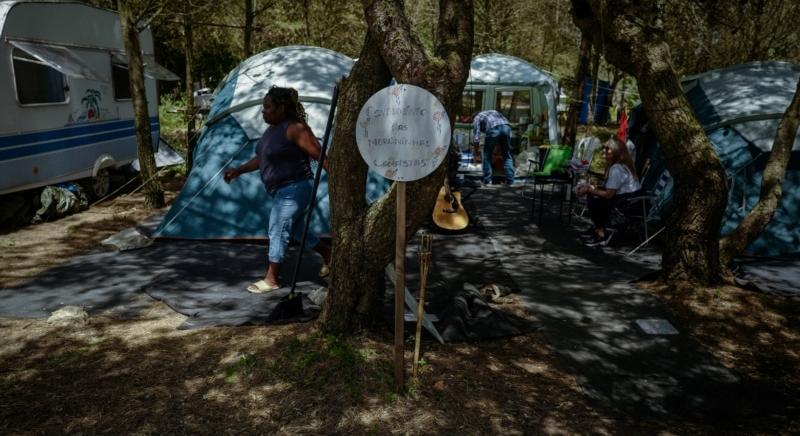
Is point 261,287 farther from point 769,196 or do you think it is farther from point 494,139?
point 494,139

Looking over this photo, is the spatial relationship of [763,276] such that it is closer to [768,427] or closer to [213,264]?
[768,427]

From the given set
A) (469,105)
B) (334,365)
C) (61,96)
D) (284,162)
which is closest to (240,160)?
(284,162)

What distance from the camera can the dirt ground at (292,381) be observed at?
321 centimetres

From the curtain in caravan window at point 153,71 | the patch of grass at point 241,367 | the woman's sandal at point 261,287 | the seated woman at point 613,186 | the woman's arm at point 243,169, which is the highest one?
the curtain in caravan window at point 153,71

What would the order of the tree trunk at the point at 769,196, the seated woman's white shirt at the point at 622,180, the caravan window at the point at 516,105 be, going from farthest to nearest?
the caravan window at the point at 516,105 → the seated woman's white shirt at the point at 622,180 → the tree trunk at the point at 769,196

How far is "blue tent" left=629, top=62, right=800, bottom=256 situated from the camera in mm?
6723

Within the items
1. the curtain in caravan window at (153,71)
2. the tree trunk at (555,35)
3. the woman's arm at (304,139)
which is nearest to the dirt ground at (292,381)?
the woman's arm at (304,139)

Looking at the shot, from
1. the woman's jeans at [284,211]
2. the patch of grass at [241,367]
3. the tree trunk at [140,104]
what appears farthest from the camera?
the tree trunk at [140,104]

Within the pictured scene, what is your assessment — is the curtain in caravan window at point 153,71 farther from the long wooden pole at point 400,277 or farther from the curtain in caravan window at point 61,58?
the long wooden pole at point 400,277

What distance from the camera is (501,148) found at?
37.9 ft

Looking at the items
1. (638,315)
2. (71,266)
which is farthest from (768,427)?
(71,266)

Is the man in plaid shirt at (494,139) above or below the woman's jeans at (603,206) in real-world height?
above

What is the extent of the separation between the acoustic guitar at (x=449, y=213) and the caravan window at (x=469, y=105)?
6.77 m

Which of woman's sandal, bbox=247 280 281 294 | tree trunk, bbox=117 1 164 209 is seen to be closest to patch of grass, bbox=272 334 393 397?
woman's sandal, bbox=247 280 281 294
